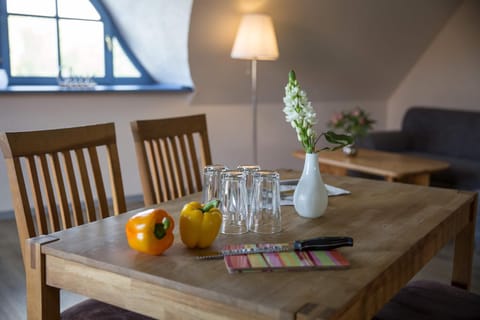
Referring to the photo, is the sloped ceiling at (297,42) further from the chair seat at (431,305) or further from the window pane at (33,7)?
the chair seat at (431,305)

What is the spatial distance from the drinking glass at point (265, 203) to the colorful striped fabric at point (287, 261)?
0.19 metres

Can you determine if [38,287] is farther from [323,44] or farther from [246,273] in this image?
[323,44]

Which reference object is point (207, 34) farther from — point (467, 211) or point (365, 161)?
point (467, 211)

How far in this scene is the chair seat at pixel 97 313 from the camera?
1450mm

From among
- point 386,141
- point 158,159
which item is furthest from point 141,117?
point 158,159

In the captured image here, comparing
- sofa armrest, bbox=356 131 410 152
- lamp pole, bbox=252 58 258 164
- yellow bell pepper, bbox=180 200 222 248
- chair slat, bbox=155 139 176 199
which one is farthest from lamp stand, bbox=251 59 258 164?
yellow bell pepper, bbox=180 200 222 248

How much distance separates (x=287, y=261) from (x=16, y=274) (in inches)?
79.9

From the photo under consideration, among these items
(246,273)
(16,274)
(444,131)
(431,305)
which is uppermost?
(246,273)

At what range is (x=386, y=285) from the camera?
4.03 feet

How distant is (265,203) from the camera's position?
146cm

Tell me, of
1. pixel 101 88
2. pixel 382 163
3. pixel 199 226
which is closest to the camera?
pixel 199 226

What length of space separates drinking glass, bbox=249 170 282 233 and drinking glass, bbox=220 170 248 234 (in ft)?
0.08

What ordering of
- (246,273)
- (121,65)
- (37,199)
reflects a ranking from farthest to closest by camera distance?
(121,65) → (37,199) → (246,273)

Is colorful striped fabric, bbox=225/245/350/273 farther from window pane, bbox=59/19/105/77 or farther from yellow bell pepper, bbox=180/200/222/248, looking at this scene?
window pane, bbox=59/19/105/77
